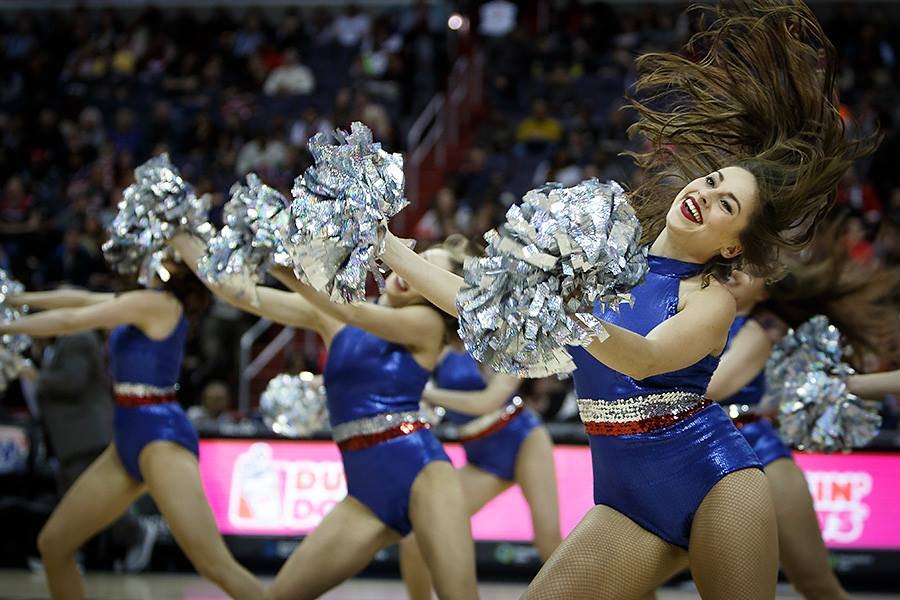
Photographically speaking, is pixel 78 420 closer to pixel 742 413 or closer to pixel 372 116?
pixel 742 413

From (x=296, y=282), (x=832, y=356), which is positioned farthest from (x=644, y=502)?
(x=832, y=356)

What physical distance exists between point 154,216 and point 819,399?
2.63 meters

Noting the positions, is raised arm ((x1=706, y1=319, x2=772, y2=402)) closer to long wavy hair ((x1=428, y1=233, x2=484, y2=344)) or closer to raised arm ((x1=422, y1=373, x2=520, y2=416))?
long wavy hair ((x1=428, y1=233, x2=484, y2=344))

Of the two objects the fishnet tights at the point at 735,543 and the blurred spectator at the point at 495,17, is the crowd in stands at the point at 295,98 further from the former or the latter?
the fishnet tights at the point at 735,543

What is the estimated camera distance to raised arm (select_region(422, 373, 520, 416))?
5816 millimetres

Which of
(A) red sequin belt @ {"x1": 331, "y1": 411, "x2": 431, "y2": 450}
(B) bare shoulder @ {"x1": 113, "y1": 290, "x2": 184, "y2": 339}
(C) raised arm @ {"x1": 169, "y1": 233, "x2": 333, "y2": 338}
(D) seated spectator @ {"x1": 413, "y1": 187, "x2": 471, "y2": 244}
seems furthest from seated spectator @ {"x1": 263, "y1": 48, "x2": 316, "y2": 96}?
(A) red sequin belt @ {"x1": 331, "y1": 411, "x2": 431, "y2": 450}

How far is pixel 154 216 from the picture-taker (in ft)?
15.1

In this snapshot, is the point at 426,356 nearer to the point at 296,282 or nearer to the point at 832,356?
the point at 296,282

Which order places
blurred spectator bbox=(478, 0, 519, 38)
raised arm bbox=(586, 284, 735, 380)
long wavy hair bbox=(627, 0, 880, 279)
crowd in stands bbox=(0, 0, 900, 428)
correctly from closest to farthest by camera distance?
raised arm bbox=(586, 284, 735, 380) → long wavy hair bbox=(627, 0, 880, 279) → crowd in stands bbox=(0, 0, 900, 428) → blurred spectator bbox=(478, 0, 519, 38)

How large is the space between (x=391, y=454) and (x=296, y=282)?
32.6 inches

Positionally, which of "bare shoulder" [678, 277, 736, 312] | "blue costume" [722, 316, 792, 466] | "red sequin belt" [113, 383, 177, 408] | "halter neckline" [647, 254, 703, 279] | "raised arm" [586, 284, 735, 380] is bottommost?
"blue costume" [722, 316, 792, 466]

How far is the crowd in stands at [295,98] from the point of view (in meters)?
11.6

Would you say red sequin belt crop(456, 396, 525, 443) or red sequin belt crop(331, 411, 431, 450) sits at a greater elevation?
red sequin belt crop(331, 411, 431, 450)

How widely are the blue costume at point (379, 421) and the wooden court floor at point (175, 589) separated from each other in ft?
8.34
